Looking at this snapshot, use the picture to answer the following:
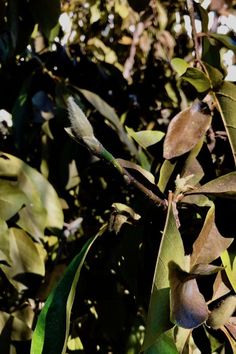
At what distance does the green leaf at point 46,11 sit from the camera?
3.91ft

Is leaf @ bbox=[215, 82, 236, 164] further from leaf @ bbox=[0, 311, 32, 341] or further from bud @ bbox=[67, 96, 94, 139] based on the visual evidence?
leaf @ bbox=[0, 311, 32, 341]

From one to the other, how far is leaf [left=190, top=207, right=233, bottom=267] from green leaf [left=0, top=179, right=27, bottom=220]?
1.44ft

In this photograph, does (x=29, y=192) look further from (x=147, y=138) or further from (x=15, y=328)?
(x=147, y=138)

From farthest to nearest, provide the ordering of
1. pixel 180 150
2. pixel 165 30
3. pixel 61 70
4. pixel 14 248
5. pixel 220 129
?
pixel 165 30 → pixel 61 70 → pixel 14 248 → pixel 220 129 → pixel 180 150

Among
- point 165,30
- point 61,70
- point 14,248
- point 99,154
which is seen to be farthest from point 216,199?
point 165,30

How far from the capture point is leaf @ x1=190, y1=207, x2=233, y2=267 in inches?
29.5

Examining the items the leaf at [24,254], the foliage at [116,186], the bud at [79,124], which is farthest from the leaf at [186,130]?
the leaf at [24,254]

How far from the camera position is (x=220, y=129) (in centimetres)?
97

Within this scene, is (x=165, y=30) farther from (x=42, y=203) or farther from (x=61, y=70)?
(x=42, y=203)

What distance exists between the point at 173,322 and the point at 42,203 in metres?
0.71

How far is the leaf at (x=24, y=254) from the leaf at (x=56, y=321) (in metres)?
0.48

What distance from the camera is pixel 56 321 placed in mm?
691

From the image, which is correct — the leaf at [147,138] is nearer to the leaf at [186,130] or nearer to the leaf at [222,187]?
the leaf at [186,130]

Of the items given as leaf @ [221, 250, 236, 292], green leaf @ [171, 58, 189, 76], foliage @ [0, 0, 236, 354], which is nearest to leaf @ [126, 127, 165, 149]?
foliage @ [0, 0, 236, 354]
